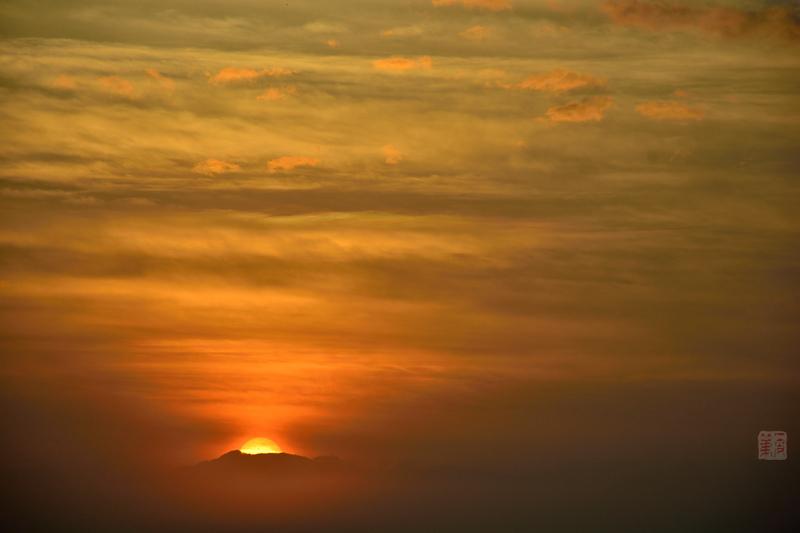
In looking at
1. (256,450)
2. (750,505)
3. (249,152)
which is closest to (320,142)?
(249,152)

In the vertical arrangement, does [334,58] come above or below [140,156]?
above

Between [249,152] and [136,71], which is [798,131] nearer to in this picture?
[249,152]

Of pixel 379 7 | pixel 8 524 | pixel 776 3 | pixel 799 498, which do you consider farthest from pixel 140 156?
pixel 799 498

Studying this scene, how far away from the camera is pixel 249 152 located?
286 inches

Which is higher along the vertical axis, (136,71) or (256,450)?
(136,71)

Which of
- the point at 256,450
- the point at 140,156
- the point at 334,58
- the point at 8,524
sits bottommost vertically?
the point at 8,524

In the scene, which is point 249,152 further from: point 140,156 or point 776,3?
point 776,3

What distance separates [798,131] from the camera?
7254 millimetres

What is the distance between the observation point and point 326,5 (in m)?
7.21

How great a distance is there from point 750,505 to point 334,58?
3094 millimetres

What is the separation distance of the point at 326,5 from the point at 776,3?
226 centimetres

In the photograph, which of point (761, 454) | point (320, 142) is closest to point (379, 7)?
point (320, 142)

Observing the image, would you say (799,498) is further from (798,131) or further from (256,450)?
(256,450)

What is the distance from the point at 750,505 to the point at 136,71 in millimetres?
3798
